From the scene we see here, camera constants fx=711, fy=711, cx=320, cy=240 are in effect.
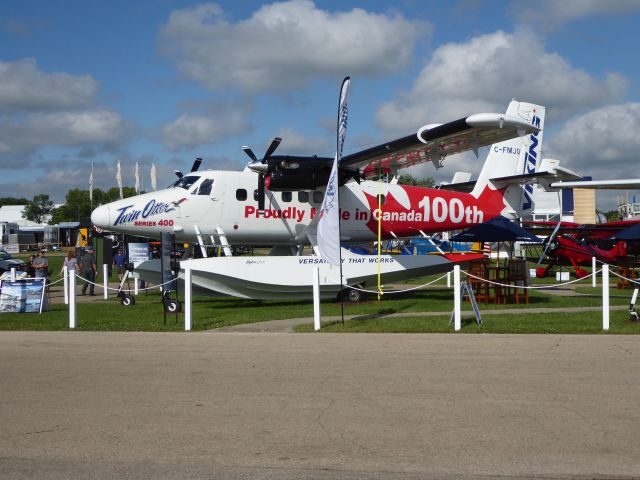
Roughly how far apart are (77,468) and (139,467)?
45cm

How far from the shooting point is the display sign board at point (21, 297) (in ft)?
57.8

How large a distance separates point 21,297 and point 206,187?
558 cm

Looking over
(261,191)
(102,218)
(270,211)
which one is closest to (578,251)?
(270,211)

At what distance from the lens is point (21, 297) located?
695 inches

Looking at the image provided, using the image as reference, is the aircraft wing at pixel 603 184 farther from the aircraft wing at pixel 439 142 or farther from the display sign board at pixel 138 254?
the display sign board at pixel 138 254

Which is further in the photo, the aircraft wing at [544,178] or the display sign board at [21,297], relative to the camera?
the aircraft wing at [544,178]

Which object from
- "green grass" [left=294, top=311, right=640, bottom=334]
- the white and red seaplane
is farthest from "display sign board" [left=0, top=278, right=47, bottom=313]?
"green grass" [left=294, top=311, right=640, bottom=334]

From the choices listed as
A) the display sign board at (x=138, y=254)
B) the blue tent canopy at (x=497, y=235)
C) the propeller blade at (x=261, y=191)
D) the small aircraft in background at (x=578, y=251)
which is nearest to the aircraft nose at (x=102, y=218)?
the propeller blade at (x=261, y=191)

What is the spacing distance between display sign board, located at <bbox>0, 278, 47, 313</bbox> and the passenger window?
192 inches

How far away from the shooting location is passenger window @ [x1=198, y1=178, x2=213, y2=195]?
19.8 metres

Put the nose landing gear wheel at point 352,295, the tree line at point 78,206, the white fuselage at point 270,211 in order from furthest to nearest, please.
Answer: the tree line at point 78,206
the white fuselage at point 270,211
the nose landing gear wheel at point 352,295

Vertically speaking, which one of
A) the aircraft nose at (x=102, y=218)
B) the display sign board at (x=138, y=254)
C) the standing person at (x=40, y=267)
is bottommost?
the standing person at (x=40, y=267)

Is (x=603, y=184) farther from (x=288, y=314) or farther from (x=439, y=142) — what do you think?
(x=288, y=314)

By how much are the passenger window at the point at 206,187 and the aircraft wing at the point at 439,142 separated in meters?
3.76
